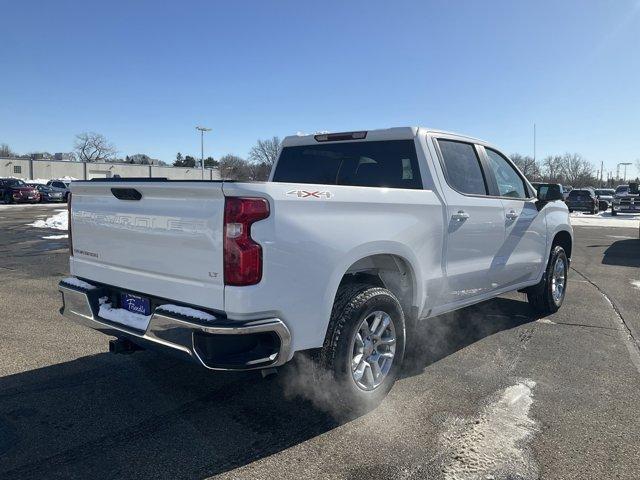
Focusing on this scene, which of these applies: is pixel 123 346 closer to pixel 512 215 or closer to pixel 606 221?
pixel 512 215

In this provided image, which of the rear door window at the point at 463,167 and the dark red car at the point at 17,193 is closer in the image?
the rear door window at the point at 463,167

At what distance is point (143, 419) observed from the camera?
11.5 feet

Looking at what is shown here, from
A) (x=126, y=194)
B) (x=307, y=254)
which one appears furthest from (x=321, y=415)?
(x=126, y=194)

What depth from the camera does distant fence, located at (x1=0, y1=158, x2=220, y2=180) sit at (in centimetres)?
6894

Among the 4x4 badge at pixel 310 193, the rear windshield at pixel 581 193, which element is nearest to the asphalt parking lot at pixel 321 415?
the 4x4 badge at pixel 310 193

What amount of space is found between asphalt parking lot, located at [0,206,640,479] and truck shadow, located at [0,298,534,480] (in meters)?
0.01

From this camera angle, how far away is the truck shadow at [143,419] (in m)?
2.95

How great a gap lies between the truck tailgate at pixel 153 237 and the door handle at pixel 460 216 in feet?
7.30

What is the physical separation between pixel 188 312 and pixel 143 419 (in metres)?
1.06

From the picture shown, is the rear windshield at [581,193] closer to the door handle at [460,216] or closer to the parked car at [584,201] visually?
the parked car at [584,201]

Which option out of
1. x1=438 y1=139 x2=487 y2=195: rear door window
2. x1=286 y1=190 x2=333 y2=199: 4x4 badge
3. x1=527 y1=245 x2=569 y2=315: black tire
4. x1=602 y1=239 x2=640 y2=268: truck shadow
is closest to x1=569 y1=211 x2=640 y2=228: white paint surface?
x1=602 y1=239 x2=640 y2=268: truck shadow

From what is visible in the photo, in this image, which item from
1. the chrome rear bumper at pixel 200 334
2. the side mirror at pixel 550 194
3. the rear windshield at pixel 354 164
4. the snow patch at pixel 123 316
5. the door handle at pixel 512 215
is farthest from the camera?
the side mirror at pixel 550 194

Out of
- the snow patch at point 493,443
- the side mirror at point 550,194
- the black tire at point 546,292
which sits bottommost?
the snow patch at point 493,443

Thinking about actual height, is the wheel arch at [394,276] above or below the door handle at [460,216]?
below
